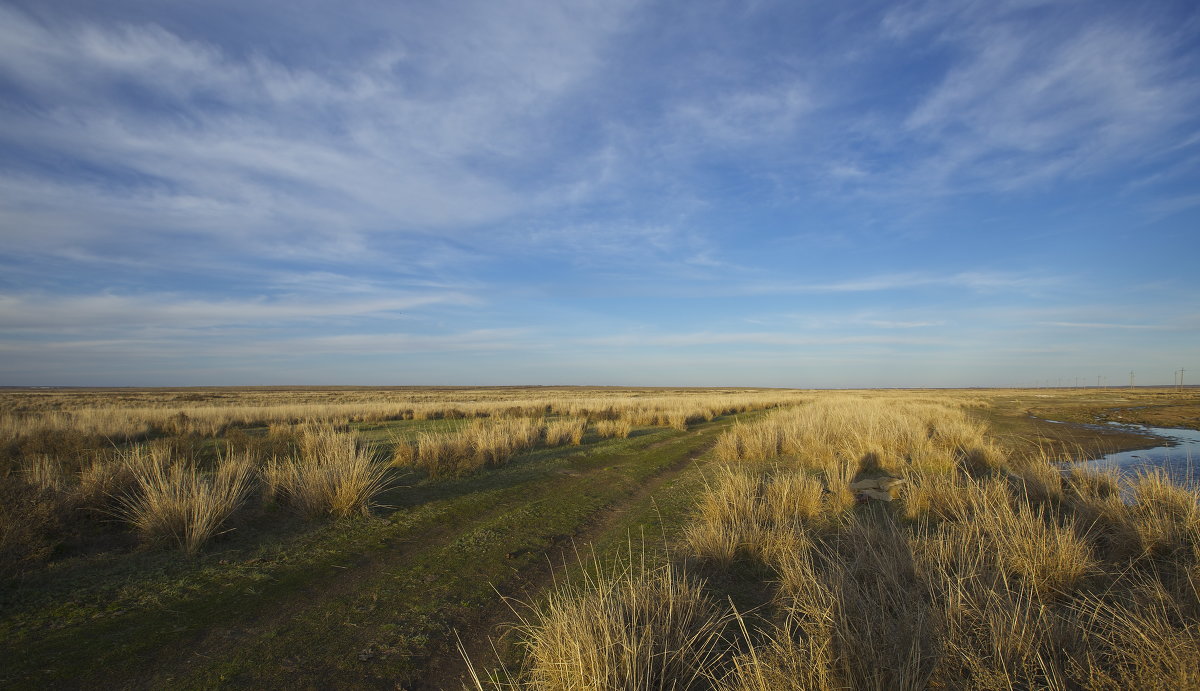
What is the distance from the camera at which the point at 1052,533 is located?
506cm

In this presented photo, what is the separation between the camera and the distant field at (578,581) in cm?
302

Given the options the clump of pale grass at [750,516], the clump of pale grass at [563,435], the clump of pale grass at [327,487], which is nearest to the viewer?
the clump of pale grass at [750,516]

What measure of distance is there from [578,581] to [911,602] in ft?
9.49

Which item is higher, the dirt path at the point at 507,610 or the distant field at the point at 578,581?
the distant field at the point at 578,581

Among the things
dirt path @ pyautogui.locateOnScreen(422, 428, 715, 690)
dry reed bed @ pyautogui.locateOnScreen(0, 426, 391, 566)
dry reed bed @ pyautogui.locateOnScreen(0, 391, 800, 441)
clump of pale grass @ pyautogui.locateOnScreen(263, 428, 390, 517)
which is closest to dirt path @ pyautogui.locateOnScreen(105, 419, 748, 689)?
dirt path @ pyautogui.locateOnScreen(422, 428, 715, 690)

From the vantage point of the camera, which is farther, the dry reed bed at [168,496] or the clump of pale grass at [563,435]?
the clump of pale grass at [563,435]

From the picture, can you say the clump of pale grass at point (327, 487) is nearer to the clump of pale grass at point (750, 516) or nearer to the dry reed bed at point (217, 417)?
the clump of pale grass at point (750, 516)

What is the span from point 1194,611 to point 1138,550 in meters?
1.99

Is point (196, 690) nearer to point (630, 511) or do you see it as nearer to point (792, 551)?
point (792, 551)

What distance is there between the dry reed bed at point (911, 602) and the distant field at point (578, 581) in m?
0.03

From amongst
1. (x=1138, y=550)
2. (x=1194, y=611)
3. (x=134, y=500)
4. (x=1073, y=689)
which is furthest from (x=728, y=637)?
(x=134, y=500)

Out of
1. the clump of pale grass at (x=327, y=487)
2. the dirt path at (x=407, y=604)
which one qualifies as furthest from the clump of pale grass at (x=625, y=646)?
the clump of pale grass at (x=327, y=487)

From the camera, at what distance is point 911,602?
3676 mm

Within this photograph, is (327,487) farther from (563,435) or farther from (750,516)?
(563,435)
